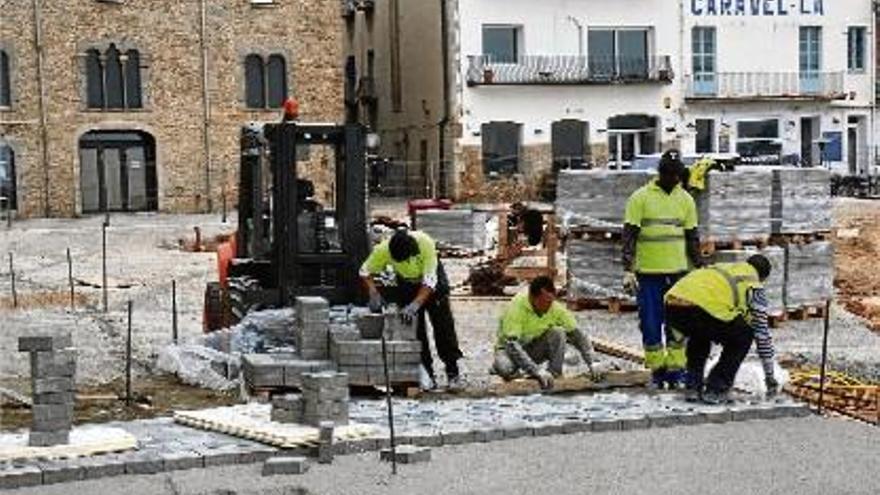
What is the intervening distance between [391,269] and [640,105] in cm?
3384

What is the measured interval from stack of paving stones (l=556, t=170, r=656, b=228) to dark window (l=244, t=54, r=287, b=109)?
2426 cm

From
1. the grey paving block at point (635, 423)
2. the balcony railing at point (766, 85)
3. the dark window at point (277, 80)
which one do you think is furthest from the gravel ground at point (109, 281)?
the balcony railing at point (766, 85)

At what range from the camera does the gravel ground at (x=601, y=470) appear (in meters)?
8.55

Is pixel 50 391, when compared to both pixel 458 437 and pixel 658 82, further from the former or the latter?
pixel 658 82

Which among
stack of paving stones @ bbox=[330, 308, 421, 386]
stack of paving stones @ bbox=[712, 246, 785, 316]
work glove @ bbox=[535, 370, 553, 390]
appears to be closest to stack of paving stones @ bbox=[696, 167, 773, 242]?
stack of paving stones @ bbox=[712, 246, 785, 316]

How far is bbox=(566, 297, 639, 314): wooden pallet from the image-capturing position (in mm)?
18562

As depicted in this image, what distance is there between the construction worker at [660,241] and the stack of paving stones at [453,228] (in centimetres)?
1551

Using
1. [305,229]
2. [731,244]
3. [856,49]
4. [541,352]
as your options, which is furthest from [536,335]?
[856,49]

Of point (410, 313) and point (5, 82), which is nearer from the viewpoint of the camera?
point (410, 313)

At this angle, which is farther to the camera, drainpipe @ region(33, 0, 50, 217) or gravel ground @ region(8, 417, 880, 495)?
drainpipe @ region(33, 0, 50, 217)

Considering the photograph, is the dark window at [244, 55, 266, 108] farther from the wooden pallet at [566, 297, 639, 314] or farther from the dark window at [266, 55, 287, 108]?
the wooden pallet at [566, 297, 639, 314]

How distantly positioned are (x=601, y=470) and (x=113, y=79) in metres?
34.3

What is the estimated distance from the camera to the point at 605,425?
10.3 metres

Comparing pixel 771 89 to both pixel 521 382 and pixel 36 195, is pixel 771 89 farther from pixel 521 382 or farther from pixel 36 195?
pixel 521 382
